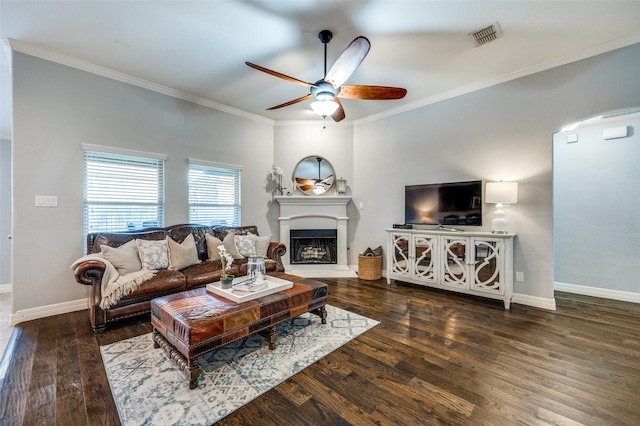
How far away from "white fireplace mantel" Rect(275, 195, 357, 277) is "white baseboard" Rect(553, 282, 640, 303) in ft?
10.9

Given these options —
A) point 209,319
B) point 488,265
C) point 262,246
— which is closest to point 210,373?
point 209,319

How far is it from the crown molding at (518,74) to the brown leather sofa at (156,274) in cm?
310

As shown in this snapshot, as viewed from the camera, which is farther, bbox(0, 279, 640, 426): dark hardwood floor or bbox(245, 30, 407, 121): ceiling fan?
bbox(245, 30, 407, 121): ceiling fan

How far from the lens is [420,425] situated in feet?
4.95

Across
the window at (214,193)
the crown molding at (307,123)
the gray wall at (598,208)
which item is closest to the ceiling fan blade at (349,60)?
the crown molding at (307,123)

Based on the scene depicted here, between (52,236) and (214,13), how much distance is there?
10.1 ft

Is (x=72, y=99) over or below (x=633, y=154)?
over

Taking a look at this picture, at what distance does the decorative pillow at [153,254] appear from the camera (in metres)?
3.15

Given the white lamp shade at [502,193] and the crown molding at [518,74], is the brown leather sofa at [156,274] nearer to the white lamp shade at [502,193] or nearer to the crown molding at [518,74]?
the white lamp shade at [502,193]

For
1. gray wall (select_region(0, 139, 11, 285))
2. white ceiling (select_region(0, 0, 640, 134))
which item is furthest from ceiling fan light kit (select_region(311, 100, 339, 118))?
gray wall (select_region(0, 139, 11, 285))

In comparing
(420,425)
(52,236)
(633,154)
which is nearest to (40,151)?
(52,236)

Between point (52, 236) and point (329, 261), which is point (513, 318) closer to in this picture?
point (329, 261)

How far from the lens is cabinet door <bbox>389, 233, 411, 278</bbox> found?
163 inches

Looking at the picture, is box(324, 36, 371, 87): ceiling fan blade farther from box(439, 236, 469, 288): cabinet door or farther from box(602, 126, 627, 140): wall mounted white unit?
box(602, 126, 627, 140): wall mounted white unit
